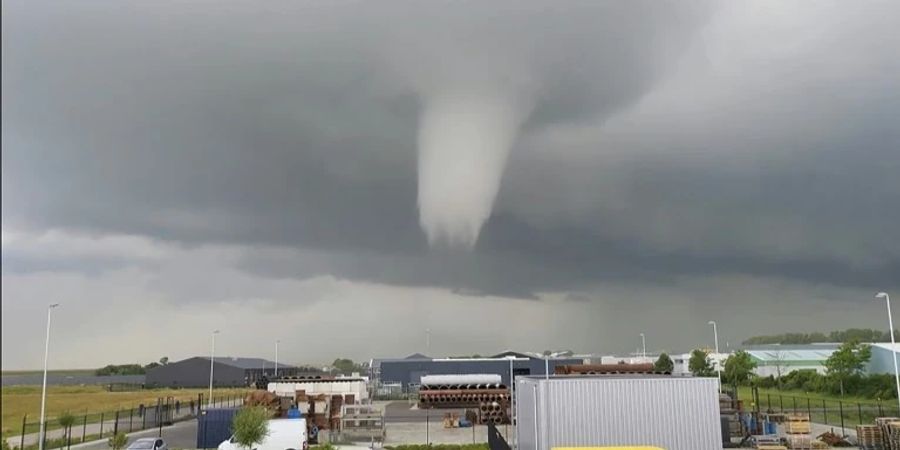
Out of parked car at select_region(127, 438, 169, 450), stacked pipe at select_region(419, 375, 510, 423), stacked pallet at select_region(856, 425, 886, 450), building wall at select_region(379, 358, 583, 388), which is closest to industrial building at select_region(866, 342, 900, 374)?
building wall at select_region(379, 358, 583, 388)

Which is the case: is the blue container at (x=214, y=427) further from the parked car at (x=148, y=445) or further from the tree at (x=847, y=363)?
the tree at (x=847, y=363)

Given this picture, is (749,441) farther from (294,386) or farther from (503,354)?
(503,354)

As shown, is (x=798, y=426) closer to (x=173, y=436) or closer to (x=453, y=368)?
(x=173, y=436)

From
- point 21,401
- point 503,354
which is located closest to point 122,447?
point 21,401

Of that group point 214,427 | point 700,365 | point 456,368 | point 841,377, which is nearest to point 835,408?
point 841,377

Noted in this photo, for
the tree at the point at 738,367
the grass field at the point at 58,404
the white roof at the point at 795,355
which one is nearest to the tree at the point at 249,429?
the grass field at the point at 58,404
